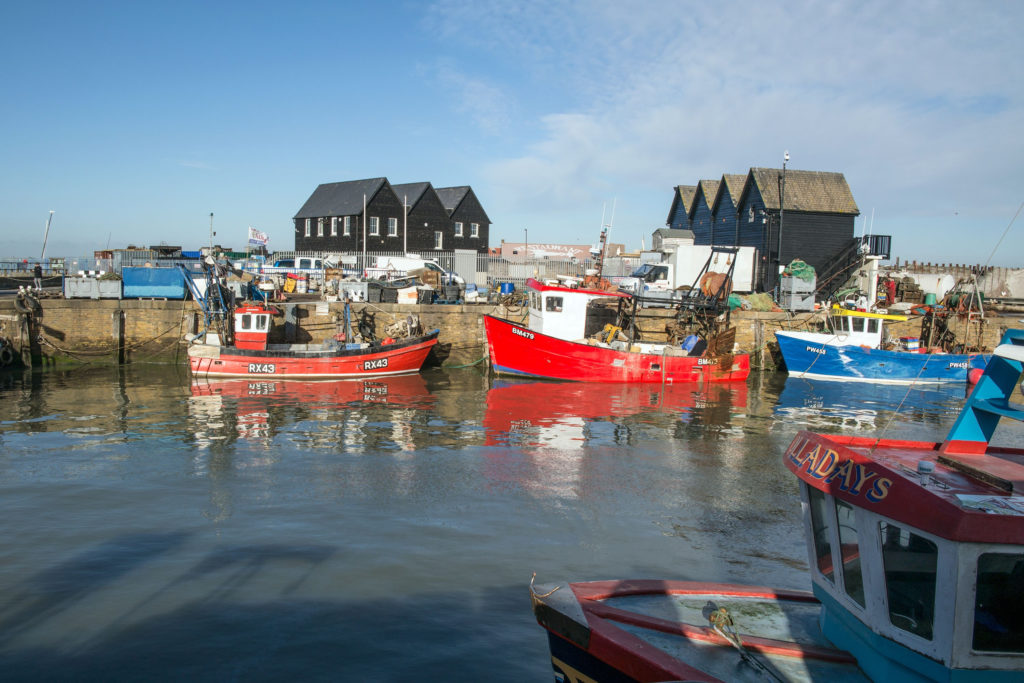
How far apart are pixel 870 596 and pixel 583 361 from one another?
17.6 meters

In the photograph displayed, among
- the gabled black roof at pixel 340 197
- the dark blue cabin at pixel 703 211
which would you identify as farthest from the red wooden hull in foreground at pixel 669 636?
the gabled black roof at pixel 340 197

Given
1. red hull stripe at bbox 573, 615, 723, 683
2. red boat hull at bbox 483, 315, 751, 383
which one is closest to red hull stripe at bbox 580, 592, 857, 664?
red hull stripe at bbox 573, 615, 723, 683

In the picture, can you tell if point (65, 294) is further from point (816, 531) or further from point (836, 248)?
point (836, 248)

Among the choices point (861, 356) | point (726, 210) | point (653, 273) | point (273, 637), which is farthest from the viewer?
point (726, 210)

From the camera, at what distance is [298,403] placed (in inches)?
686

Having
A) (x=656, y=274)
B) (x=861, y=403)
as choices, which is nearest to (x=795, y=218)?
(x=656, y=274)

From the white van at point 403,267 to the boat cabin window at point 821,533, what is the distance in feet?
87.1

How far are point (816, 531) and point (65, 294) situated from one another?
26.7 metres

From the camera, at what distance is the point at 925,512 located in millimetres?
3396

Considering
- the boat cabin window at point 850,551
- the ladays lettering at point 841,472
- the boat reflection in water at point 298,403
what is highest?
the ladays lettering at point 841,472

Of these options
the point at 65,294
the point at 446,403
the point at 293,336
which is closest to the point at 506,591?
the point at 446,403

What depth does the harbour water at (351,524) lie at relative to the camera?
19.8 feet

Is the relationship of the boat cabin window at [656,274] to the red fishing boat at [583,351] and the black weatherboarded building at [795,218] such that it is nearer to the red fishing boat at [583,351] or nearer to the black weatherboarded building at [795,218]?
the black weatherboarded building at [795,218]

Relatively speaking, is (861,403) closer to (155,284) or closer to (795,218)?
(795,218)
